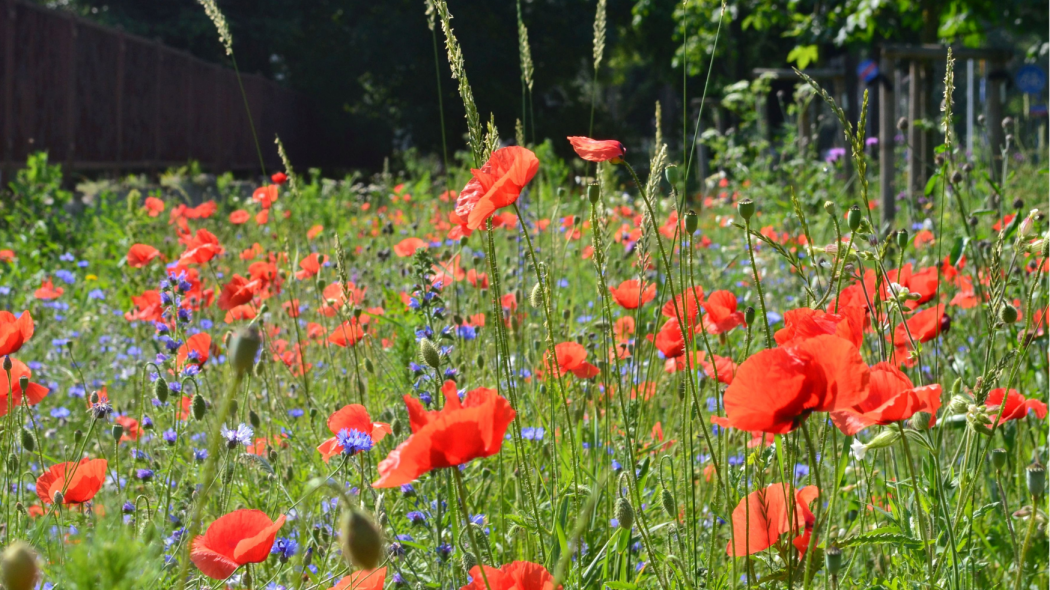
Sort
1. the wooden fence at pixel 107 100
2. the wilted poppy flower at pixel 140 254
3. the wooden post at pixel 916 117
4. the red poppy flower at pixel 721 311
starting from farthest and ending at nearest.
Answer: the wooden fence at pixel 107 100 → the wooden post at pixel 916 117 → the wilted poppy flower at pixel 140 254 → the red poppy flower at pixel 721 311

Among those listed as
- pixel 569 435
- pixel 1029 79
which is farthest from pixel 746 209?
pixel 1029 79

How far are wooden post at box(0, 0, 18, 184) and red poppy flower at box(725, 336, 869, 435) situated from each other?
904cm

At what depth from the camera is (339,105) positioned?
21.8m

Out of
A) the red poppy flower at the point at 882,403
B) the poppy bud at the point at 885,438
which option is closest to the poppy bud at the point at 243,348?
the red poppy flower at the point at 882,403

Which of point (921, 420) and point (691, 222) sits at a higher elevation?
point (691, 222)

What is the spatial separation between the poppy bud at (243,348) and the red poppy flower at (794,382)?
0.42 m

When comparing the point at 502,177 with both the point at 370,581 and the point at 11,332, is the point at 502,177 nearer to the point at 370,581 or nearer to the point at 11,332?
the point at 370,581

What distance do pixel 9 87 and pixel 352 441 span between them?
9.17 metres

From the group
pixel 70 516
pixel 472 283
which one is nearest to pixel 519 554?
pixel 70 516

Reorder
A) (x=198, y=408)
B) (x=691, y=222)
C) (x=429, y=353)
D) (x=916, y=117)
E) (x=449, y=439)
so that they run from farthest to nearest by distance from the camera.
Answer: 1. (x=916, y=117)
2. (x=198, y=408)
3. (x=429, y=353)
4. (x=691, y=222)
5. (x=449, y=439)

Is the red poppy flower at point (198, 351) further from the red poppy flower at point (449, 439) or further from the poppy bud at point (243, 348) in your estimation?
the poppy bud at point (243, 348)

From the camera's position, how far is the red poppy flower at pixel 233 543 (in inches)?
37.0

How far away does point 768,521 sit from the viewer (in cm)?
104

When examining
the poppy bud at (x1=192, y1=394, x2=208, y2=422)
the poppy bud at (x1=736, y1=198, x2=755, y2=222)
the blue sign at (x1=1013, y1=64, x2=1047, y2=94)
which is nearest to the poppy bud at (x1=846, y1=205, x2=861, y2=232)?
the poppy bud at (x1=736, y1=198, x2=755, y2=222)
